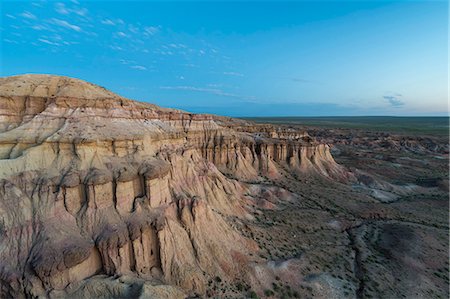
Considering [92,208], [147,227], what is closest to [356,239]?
[147,227]

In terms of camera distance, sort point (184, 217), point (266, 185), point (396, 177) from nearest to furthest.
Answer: point (184, 217), point (266, 185), point (396, 177)

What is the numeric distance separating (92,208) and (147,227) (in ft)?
13.0

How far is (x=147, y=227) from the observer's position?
17.2 meters

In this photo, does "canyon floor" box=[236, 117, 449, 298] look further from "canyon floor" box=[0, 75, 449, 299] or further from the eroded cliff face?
the eroded cliff face

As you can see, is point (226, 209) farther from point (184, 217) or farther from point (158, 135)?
point (158, 135)

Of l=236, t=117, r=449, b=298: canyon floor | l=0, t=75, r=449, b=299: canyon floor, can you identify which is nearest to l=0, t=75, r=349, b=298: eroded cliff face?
l=0, t=75, r=449, b=299: canyon floor

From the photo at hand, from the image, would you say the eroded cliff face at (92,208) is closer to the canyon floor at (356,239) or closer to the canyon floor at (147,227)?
the canyon floor at (147,227)

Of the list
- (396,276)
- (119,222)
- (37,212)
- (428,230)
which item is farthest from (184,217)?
(428,230)

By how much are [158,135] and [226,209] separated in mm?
11331

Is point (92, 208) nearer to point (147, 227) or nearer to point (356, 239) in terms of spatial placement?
point (147, 227)

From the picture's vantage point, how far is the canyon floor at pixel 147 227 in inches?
582

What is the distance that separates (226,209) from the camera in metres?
27.8

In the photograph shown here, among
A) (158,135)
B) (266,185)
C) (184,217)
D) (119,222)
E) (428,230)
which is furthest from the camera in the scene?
(266,185)

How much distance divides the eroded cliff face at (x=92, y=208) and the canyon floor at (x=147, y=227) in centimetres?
8
